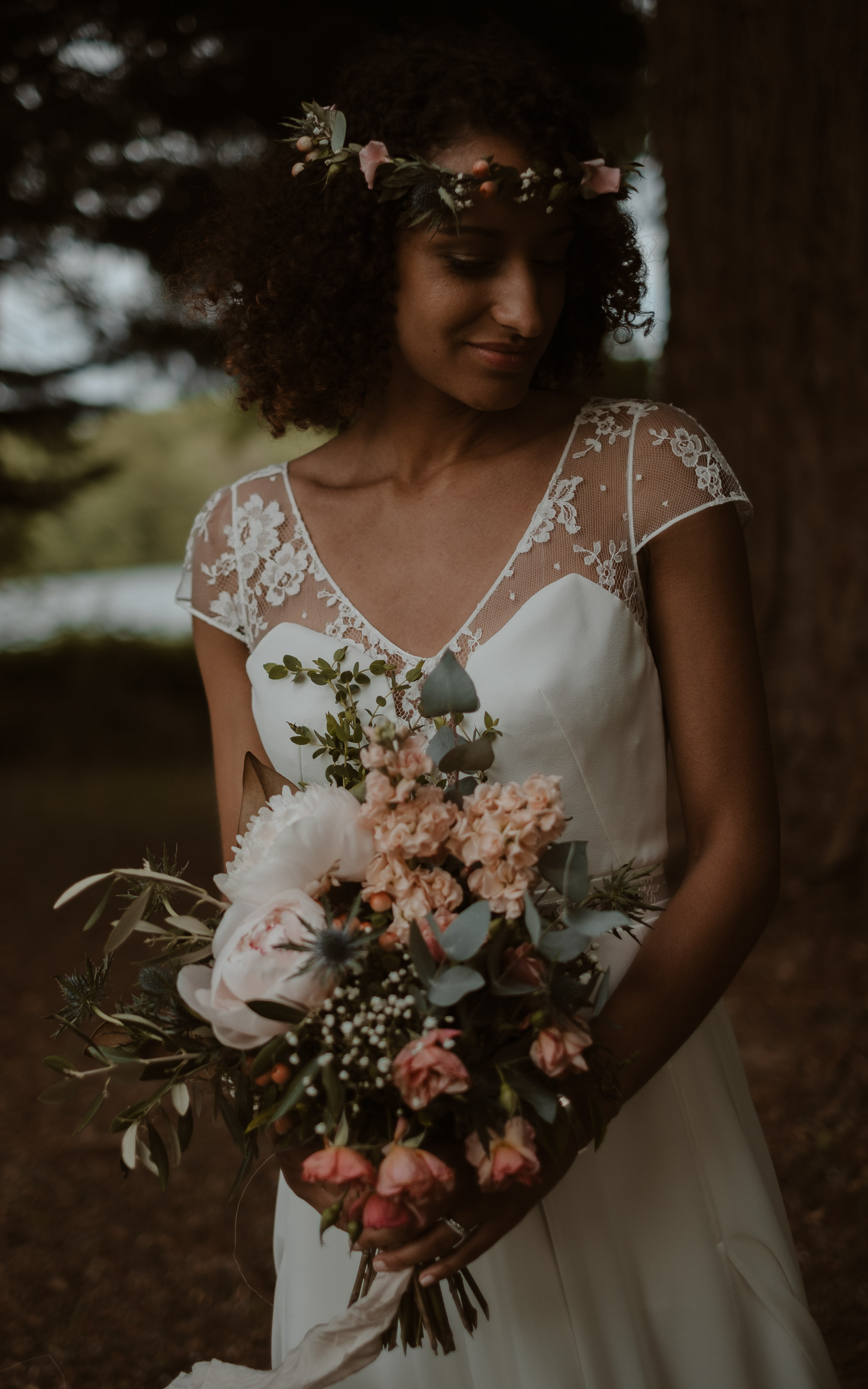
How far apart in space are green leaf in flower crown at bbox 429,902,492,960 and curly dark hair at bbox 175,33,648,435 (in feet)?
3.83

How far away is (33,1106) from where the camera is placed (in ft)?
14.7

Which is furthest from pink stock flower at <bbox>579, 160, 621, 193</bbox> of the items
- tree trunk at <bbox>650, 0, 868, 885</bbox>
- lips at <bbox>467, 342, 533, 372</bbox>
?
tree trunk at <bbox>650, 0, 868, 885</bbox>

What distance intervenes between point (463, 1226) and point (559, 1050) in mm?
341

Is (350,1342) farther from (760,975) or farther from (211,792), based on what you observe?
(211,792)

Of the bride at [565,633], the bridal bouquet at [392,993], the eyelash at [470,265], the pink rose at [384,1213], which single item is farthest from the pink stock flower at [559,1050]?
the eyelash at [470,265]

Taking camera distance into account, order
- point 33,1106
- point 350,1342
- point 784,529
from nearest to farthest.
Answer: point 350,1342, point 33,1106, point 784,529

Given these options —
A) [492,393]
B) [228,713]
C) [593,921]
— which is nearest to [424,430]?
[492,393]

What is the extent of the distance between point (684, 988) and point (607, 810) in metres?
0.34

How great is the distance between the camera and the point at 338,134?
1.83 metres

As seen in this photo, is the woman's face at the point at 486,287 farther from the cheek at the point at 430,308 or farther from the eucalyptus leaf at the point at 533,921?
the eucalyptus leaf at the point at 533,921

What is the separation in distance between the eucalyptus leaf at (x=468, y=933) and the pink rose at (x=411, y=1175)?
207mm

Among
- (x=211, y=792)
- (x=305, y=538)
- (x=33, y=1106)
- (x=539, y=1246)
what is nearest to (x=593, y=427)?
(x=305, y=538)

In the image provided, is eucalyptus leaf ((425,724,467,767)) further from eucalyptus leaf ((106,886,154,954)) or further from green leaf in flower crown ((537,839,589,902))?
eucalyptus leaf ((106,886,154,954))

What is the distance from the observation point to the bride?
1701 mm
